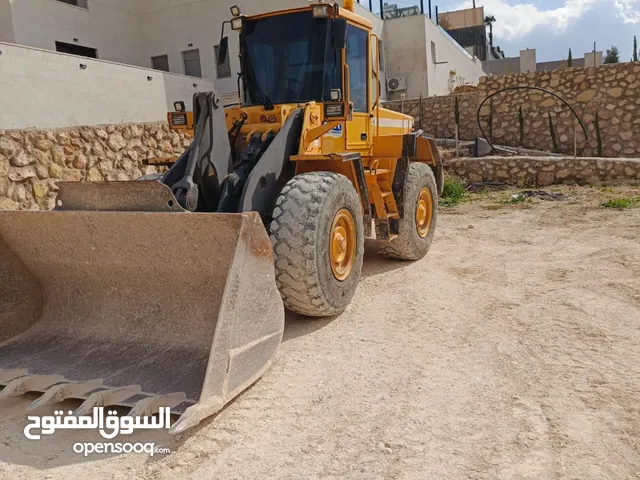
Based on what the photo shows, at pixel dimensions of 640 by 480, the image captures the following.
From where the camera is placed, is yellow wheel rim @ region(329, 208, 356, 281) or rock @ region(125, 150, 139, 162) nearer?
yellow wheel rim @ region(329, 208, 356, 281)

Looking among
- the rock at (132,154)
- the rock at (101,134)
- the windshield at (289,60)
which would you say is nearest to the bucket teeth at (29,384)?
the windshield at (289,60)

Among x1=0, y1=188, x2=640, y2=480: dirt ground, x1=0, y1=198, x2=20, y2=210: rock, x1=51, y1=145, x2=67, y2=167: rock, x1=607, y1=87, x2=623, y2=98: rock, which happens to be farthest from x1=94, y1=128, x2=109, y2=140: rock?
x1=607, y1=87, x2=623, y2=98: rock

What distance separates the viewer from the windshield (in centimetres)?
485

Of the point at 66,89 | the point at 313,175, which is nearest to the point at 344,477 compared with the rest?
the point at 313,175

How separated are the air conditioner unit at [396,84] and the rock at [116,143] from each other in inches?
481

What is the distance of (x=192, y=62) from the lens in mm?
18109

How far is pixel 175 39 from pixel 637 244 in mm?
15452

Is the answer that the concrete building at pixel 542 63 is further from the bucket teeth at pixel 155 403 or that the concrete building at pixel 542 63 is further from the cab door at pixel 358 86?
the bucket teeth at pixel 155 403

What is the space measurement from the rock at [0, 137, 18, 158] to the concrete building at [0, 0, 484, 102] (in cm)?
665

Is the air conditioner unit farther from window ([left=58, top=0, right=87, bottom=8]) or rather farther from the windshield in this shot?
the windshield

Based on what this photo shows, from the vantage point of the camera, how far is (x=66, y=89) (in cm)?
957

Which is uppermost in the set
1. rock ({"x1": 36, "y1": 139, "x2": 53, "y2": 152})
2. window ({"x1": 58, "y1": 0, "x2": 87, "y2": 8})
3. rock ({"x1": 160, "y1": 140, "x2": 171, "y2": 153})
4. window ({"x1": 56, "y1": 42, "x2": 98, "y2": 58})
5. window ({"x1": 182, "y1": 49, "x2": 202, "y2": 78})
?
window ({"x1": 58, "y1": 0, "x2": 87, "y2": 8})

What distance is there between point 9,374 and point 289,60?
3.32m

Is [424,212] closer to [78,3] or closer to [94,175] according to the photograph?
[94,175]
